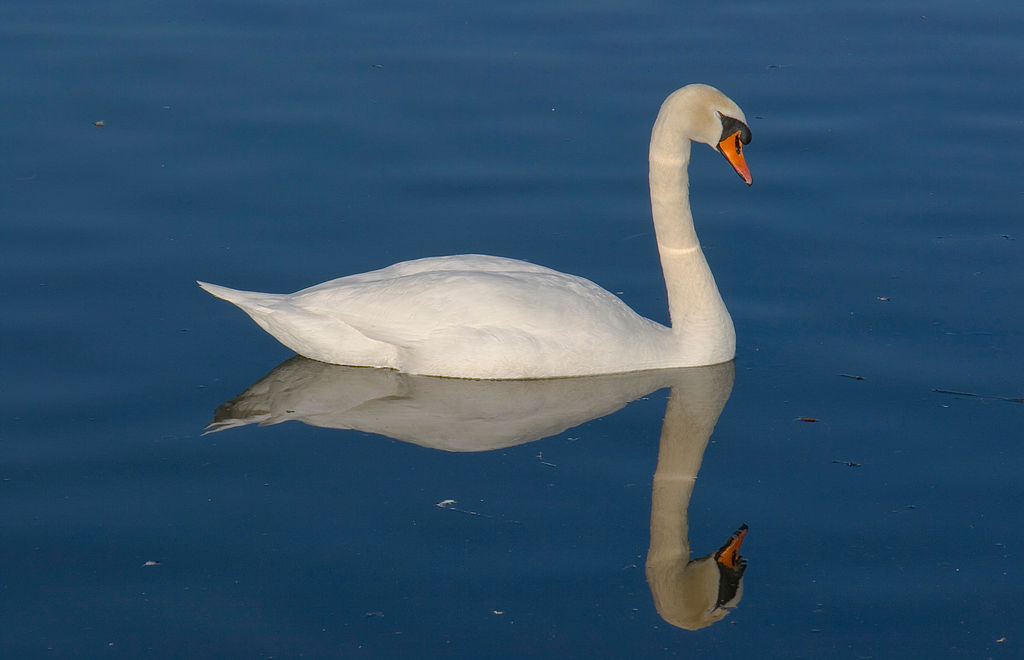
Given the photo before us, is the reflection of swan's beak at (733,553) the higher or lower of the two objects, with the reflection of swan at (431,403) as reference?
lower

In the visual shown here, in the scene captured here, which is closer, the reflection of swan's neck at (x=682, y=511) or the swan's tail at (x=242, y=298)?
the reflection of swan's neck at (x=682, y=511)

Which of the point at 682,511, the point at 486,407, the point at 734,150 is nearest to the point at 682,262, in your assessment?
the point at 734,150

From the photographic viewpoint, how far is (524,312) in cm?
671

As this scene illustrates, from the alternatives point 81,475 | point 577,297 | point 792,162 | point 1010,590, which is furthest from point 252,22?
point 1010,590

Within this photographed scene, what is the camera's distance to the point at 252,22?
37.9ft

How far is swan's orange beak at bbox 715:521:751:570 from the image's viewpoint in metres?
5.39

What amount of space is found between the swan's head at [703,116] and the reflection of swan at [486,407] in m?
1.07

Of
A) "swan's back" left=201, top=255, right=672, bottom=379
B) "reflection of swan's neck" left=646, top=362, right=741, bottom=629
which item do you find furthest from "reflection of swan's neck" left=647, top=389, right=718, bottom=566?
"swan's back" left=201, top=255, right=672, bottom=379

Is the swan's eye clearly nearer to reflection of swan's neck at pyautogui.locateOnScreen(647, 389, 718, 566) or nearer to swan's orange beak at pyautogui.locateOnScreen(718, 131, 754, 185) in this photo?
swan's orange beak at pyautogui.locateOnScreen(718, 131, 754, 185)

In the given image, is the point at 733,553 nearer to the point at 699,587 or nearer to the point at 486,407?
the point at 699,587

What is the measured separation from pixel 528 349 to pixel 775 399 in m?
1.14

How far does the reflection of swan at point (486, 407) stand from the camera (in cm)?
621

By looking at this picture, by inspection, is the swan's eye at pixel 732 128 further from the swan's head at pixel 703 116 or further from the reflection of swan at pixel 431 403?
the reflection of swan at pixel 431 403

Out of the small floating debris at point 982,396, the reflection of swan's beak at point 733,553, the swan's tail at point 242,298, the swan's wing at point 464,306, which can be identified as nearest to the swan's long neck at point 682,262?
the swan's wing at point 464,306
